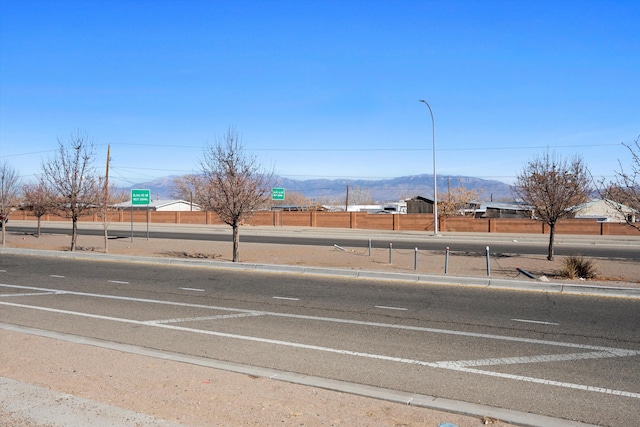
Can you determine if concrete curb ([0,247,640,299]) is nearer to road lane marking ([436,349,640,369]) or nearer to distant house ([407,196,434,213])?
road lane marking ([436,349,640,369])

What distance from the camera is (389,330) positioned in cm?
941

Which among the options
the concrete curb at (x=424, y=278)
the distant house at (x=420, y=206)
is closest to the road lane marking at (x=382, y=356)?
the concrete curb at (x=424, y=278)

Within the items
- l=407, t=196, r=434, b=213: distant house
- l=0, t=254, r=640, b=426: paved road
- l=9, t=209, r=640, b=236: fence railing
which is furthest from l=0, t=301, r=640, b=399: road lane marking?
l=407, t=196, r=434, b=213: distant house

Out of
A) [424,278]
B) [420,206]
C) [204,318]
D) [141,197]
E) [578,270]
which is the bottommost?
[204,318]

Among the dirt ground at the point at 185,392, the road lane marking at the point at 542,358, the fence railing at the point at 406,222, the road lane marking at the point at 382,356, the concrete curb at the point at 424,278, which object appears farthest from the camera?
the fence railing at the point at 406,222

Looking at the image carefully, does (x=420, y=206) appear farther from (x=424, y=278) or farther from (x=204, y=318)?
(x=204, y=318)

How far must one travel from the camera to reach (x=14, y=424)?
4.95 m

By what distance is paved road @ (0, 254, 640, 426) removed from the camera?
21.1 feet

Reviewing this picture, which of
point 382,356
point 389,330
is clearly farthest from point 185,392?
point 389,330

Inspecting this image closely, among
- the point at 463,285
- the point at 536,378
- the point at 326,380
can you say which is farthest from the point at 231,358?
the point at 463,285

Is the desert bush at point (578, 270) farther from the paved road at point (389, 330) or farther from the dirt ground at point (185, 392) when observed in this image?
the dirt ground at point (185, 392)

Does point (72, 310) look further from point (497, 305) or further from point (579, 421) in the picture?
point (579, 421)

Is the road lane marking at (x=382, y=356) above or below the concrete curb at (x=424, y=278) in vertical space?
below

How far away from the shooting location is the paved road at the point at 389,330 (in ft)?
21.1
